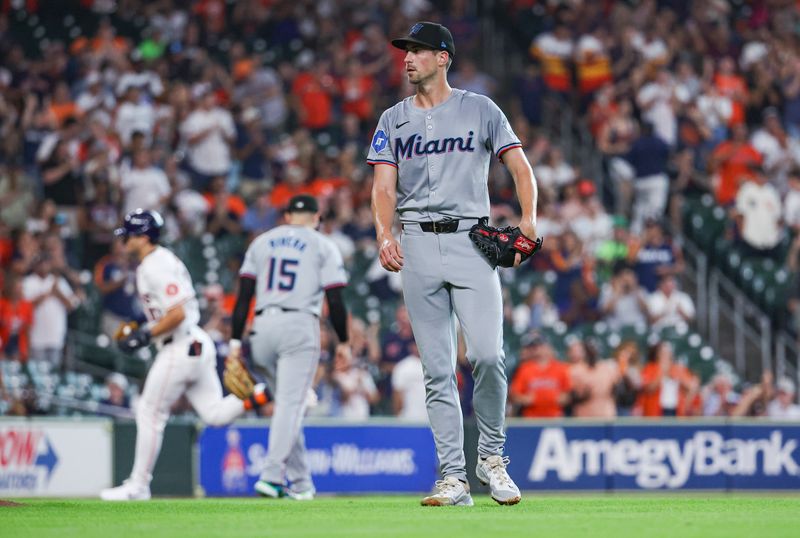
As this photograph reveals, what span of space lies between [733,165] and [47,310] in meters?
9.72

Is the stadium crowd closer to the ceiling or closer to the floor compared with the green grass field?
closer to the ceiling

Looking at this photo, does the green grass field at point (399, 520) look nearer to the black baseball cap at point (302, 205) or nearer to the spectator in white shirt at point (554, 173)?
the black baseball cap at point (302, 205)

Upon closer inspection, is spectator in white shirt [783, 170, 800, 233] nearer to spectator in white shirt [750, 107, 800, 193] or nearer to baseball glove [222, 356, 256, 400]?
spectator in white shirt [750, 107, 800, 193]

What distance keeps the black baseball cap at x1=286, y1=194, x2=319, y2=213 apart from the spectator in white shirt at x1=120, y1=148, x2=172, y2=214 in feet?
21.7

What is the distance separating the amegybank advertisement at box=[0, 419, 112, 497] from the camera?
13.3m

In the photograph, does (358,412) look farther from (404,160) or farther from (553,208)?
(404,160)

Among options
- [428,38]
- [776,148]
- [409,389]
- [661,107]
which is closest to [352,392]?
[409,389]

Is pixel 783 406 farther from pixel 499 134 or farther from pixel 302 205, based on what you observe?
pixel 499 134

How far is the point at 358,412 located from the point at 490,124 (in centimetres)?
818

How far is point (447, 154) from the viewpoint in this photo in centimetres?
741

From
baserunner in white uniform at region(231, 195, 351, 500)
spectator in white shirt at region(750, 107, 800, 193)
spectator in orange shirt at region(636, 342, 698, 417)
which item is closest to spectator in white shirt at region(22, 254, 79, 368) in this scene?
baserunner in white uniform at region(231, 195, 351, 500)

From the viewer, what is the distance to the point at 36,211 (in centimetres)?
1634

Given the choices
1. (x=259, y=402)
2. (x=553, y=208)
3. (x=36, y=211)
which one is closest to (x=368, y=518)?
(x=259, y=402)

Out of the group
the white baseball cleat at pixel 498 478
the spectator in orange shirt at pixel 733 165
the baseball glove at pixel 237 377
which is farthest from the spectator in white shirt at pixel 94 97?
the white baseball cleat at pixel 498 478
